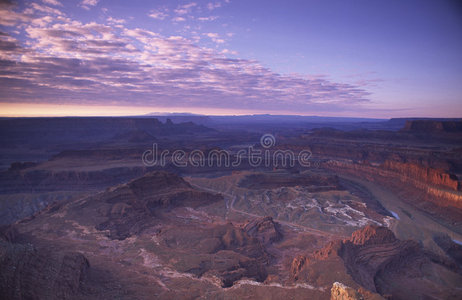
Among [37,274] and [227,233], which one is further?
[227,233]

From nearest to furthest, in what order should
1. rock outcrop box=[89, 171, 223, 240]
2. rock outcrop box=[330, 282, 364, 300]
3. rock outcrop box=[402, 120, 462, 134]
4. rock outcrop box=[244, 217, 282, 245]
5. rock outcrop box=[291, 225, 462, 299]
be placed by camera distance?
1. rock outcrop box=[330, 282, 364, 300]
2. rock outcrop box=[291, 225, 462, 299]
3. rock outcrop box=[244, 217, 282, 245]
4. rock outcrop box=[89, 171, 223, 240]
5. rock outcrop box=[402, 120, 462, 134]

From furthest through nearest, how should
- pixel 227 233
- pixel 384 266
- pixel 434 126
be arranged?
pixel 434 126, pixel 227 233, pixel 384 266

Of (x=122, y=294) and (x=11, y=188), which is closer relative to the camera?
(x=122, y=294)

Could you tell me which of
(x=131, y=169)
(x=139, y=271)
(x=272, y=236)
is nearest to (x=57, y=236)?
(x=139, y=271)

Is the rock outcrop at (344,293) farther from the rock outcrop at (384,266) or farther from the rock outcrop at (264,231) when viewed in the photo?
the rock outcrop at (264,231)

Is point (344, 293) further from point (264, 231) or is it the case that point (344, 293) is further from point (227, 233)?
point (264, 231)

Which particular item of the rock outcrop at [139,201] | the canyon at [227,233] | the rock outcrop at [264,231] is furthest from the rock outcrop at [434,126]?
the rock outcrop at [264,231]

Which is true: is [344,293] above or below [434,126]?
below

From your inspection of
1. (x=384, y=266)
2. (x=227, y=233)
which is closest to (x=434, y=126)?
(x=384, y=266)

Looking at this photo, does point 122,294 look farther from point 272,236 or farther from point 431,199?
point 431,199

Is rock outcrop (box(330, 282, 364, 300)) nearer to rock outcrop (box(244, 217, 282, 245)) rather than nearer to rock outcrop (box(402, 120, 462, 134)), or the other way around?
rock outcrop (box(244, 217, 282, 245))

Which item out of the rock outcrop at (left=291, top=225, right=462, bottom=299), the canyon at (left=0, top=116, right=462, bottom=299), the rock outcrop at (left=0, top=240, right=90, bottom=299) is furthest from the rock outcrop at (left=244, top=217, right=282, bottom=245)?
the rock outcrop at (left=0, top=240, right=90, bottom=299)
